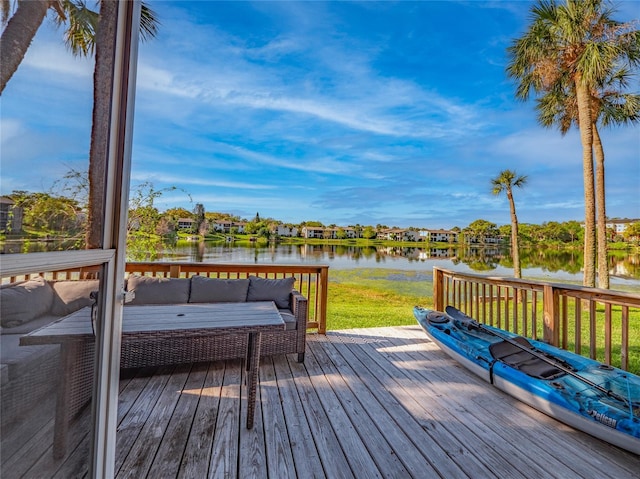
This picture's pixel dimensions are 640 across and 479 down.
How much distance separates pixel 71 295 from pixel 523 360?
3.24 metres

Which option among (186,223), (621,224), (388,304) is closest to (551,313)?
(388,304)

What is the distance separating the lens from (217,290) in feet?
11.0

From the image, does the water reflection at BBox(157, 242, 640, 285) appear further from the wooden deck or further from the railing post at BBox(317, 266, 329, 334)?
the wooden deck

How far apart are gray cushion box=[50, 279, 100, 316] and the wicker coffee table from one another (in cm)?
3

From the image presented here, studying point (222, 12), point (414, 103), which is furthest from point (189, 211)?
point (414, 103)

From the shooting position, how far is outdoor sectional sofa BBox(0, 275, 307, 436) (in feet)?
2.00

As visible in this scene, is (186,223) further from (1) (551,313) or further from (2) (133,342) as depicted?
(1) (551,313)

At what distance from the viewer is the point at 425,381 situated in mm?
2777

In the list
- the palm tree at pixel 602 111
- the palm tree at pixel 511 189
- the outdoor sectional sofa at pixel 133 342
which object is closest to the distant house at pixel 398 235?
the palm tree at pixel 511 189

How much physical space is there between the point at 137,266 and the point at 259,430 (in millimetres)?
2857

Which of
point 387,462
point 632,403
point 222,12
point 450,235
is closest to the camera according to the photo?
point 387,462

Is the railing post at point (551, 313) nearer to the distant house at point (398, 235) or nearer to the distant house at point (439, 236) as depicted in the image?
the distant house at point (398, 235)

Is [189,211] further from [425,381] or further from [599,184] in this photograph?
[599,184]

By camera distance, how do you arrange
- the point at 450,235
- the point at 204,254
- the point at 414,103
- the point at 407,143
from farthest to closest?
the point at 450,235 < the point at 407,143 < the point at 414,103 < the point at 204,254
